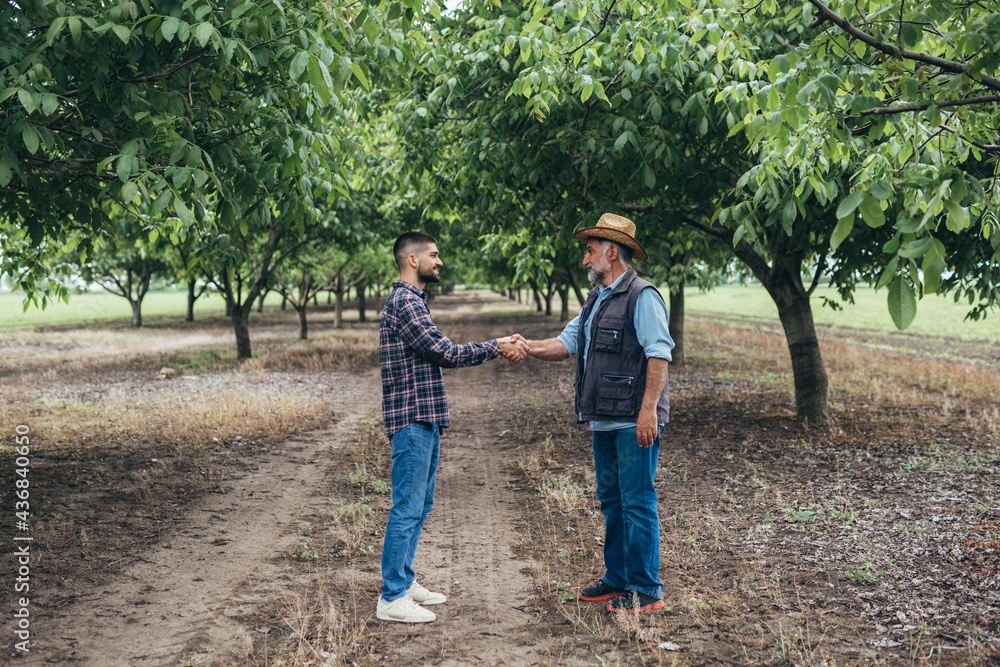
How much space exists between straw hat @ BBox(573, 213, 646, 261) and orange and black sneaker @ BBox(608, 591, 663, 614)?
2228 mm

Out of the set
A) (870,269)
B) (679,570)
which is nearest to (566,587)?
(679,570)

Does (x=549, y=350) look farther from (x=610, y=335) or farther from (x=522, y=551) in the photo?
(x=522, y=551)

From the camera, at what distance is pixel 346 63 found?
4.30m

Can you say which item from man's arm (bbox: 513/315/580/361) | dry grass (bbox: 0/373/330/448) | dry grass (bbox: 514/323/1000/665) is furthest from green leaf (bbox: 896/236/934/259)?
dry grass (bbox: 0/373/330/448)

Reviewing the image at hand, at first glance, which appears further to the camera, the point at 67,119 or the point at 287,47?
the point at 67,119

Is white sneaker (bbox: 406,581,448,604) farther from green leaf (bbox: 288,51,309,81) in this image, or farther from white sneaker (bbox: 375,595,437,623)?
green leaf (bbox: 288,51,309,81)

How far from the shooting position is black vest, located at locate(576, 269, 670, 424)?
4.10 meters

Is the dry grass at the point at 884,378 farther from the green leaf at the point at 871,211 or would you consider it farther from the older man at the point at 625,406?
the green leaf at the point at 871,211

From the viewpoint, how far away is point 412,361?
4.20 m

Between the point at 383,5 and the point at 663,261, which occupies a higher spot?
the point at 383,5

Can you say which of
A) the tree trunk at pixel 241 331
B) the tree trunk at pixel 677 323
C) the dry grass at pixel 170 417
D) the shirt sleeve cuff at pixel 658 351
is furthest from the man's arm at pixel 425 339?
the tree trunk at pixel 241 331

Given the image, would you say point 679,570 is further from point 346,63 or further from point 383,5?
point 383,5

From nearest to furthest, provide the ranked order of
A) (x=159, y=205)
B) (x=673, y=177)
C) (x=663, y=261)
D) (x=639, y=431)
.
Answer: (x=159, y=205), (x=639, y=431), (x=673, y=177), (x=663, y=261)

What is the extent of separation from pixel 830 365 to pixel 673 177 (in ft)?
38.7
